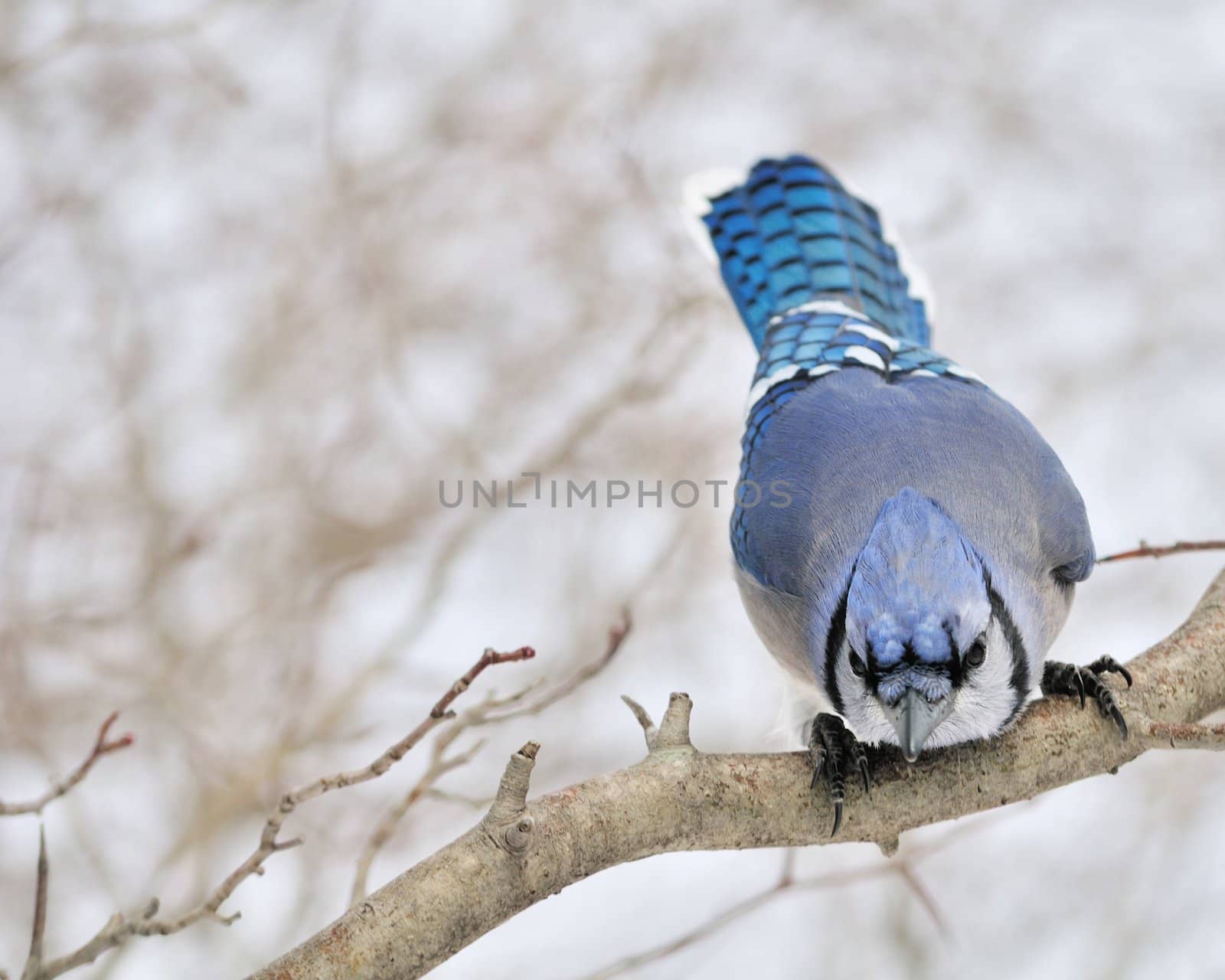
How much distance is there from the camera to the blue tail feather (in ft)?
10.1

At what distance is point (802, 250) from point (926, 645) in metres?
1.59

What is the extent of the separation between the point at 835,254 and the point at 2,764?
7.88 feet

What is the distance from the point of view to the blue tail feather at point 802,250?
3090mm

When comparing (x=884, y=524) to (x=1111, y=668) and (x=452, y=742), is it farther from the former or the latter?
(x=452, y=742)

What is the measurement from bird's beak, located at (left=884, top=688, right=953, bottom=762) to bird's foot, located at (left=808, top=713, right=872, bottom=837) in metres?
0.06

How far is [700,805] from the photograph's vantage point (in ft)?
5.31

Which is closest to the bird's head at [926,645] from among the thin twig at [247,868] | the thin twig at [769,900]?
the thin twig at [769,900]

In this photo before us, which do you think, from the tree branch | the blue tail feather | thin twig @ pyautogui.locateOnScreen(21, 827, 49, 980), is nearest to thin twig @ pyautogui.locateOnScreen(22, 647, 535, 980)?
thin twig @ pyautogui.locateOnScreen(21, 827, 49, 980)

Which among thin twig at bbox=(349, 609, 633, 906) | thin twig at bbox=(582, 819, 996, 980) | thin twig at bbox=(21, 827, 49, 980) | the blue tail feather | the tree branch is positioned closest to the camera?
thin twig at bbox=(21, 827, 49, 980)

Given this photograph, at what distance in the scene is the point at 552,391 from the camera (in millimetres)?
3729

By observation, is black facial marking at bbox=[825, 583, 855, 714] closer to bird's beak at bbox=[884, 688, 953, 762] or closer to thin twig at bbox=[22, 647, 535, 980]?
bird's beak at bbox=[884, 688, 953, 762]

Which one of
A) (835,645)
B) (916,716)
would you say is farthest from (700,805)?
(835,645)

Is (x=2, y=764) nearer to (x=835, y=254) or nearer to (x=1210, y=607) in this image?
(x=835, y=254)

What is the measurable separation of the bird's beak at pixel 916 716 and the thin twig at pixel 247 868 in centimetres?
57
